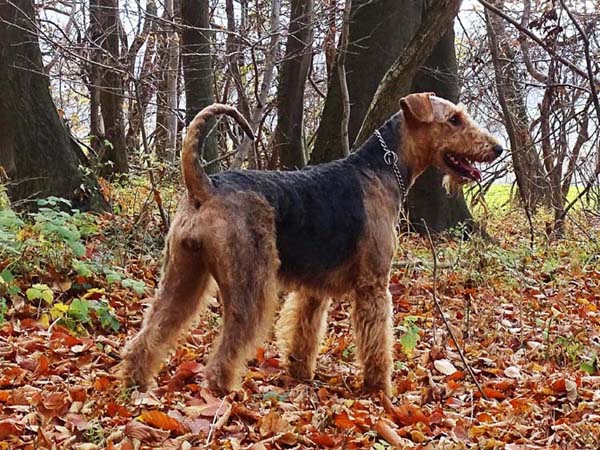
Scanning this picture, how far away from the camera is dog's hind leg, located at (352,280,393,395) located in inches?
165

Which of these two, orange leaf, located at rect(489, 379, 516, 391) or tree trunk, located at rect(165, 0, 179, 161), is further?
tree trunk, located at rect(165, 0, 179, 161)

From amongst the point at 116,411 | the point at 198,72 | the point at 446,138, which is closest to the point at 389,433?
the point at 116,411

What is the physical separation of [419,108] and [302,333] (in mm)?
1760

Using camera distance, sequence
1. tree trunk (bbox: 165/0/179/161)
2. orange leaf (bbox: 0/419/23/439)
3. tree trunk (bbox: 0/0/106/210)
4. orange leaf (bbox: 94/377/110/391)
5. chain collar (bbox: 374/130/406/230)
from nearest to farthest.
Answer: orange leaf (bbox: 0/419/23/439), orange leaf (bbox: 94/377/110/391), chain collar (bbox: 374/130/406/230), tree trunk (bbox: 0/0/106/210), tree trunk (bbox: 165/0/179/161)

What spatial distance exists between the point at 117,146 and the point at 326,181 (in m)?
8.79

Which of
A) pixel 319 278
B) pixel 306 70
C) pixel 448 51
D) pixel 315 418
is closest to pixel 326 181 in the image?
pixel 319 278

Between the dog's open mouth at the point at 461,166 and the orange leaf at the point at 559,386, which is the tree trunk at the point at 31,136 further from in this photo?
the orange leaf at the point at 559,386

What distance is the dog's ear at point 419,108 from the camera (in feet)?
15.5

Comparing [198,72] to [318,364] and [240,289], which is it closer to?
[318,364]

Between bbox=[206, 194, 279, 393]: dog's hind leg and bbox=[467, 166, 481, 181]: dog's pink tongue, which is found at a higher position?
bbox=[467, 166, 481, 181]: dog's pink tongue

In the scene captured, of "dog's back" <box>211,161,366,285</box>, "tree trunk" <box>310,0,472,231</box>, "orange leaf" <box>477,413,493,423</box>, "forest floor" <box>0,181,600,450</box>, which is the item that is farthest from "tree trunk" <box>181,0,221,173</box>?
"orange leaf" <box>477,413,493,423</box>

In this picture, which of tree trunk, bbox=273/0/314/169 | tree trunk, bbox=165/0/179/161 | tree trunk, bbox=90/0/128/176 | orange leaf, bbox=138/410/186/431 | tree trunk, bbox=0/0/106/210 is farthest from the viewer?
tree trunk, bbox=165/0/179/161

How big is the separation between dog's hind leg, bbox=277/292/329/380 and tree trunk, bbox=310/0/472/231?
3906 millimetres

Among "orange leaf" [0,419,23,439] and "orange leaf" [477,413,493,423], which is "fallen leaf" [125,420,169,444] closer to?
"orange leaf" [0,419,23,439]
